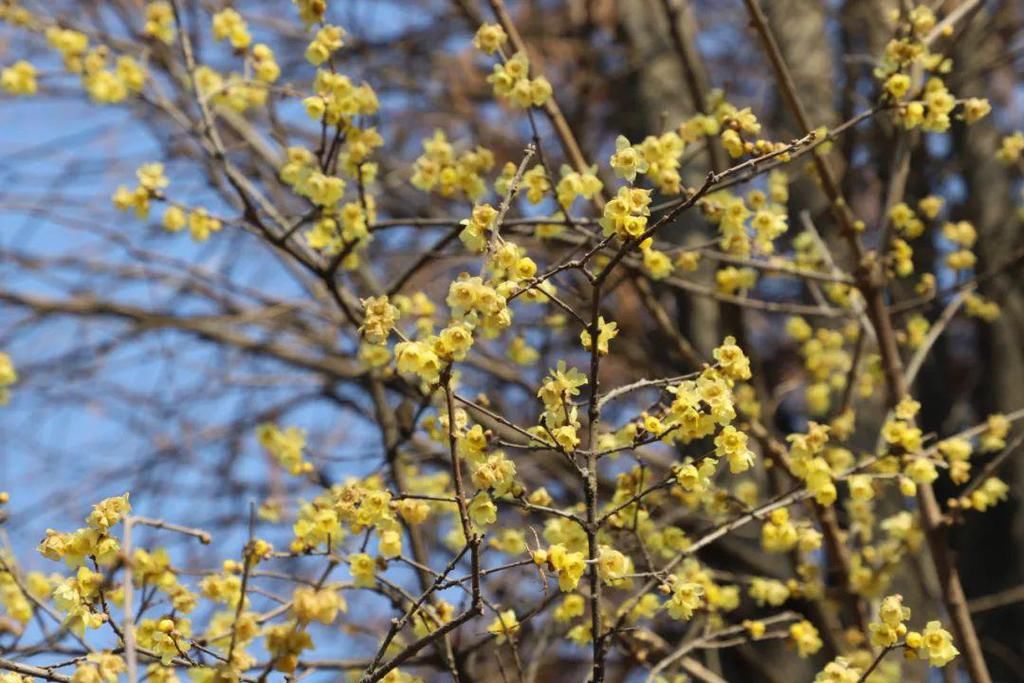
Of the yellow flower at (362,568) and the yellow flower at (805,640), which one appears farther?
the yellow flower at (805,640)

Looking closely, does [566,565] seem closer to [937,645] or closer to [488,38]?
[937,645]

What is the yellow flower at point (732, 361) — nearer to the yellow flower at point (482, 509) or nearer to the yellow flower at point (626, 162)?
the yellow flower at point (626, 162)

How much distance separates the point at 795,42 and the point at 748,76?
1462mm

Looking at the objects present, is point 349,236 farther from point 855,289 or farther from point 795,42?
point 795,42

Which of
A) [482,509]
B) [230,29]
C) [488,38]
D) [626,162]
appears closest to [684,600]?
[482,509]

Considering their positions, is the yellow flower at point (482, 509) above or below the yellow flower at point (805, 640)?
above

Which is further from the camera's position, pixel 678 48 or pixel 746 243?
Result: pixel 678 48

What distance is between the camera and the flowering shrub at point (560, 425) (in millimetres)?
2289

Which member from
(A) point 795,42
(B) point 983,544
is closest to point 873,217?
(A) point 795,42

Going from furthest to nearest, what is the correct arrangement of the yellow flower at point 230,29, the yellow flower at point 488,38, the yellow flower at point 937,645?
the yellow flower at point 230,29
the yellow flower at point 488,38
the yellow flower at point 937,645

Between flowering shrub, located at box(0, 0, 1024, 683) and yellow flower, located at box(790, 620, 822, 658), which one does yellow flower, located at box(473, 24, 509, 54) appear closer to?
flowering shrub, located at box(0, 0, 1024, 683)

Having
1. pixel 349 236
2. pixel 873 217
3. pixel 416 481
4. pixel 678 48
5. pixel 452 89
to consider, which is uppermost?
pixel 452 89

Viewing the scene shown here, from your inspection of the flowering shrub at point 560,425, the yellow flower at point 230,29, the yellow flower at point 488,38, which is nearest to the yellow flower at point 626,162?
the flowering shrub at point 560,425

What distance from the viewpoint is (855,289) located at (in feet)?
12.8
